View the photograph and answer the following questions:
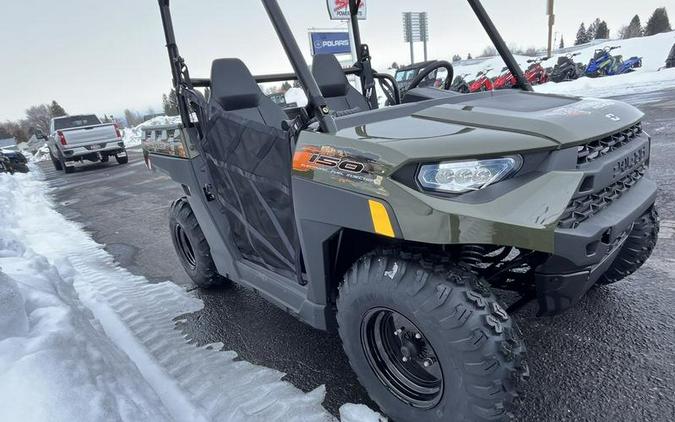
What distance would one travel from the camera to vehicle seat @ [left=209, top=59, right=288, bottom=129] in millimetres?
2736

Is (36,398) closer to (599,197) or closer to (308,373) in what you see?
(308,373)

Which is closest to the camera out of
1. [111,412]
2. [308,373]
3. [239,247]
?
[111,412]

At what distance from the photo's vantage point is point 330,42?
16.2 meters

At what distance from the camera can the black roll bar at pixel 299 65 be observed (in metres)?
1.88

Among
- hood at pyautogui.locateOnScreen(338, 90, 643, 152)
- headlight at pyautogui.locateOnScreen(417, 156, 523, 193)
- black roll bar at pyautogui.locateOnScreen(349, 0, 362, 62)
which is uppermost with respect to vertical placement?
black roll bar at pyautogui.locateOnScreen(349, 0, 362, 62)

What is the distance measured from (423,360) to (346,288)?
1.52 feet

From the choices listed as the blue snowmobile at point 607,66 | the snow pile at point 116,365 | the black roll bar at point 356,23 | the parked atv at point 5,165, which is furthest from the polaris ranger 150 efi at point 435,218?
the blue snowmobile at point 607,66

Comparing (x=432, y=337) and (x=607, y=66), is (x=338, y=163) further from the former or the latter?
(x=607, y=66)

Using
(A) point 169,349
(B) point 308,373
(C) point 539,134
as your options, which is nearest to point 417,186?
(C) point 539,134

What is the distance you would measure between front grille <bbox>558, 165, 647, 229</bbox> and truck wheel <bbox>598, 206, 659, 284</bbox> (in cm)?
63

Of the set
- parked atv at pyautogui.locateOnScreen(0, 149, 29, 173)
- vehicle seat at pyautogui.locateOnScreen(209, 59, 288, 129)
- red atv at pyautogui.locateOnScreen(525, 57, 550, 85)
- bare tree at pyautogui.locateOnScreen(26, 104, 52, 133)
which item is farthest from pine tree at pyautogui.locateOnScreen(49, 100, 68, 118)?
vehicle seat at pyautogui.locateOnScreen(209, 59, 288, 129)

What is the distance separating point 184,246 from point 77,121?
14408 mm

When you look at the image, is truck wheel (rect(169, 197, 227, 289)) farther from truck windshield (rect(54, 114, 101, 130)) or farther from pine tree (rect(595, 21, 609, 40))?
pine tree (rect(595, 21, 609, 40))

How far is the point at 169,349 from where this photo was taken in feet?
8.94
